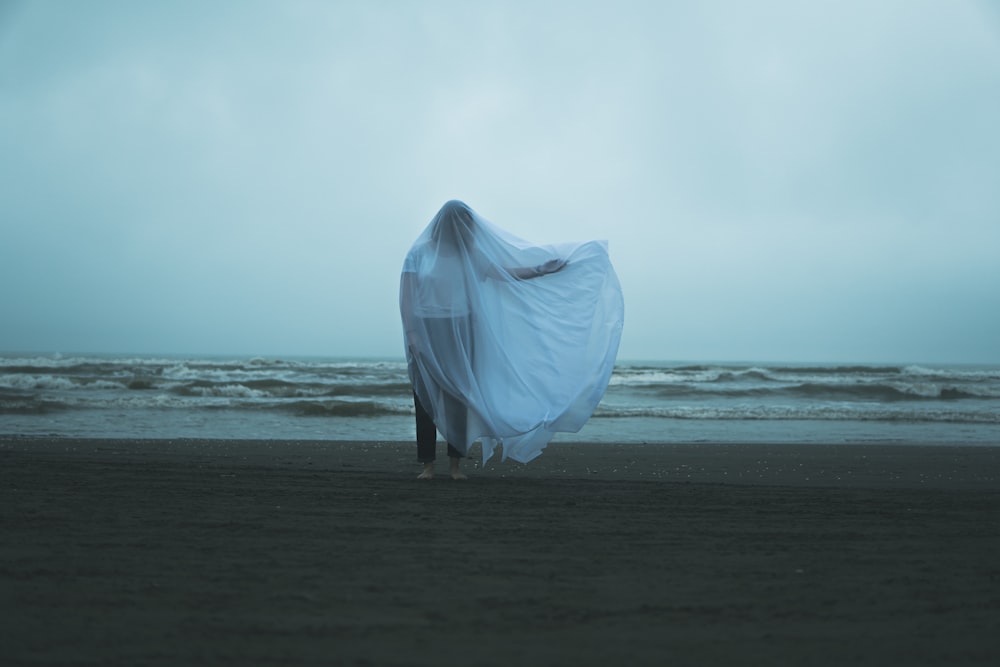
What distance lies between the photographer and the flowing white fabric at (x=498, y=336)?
18.7ft

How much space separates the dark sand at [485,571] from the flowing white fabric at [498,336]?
479 millimetres

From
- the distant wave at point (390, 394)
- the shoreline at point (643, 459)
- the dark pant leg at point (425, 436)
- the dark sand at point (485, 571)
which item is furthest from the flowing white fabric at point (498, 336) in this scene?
the distant wave at point (390, 394)

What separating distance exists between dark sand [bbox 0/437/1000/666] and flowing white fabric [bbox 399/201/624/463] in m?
0.48

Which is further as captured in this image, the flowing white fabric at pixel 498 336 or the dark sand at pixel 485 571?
the flowing white fabric at pixel 498 336

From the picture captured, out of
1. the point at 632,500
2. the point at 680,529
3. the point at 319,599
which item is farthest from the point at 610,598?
the point at 632,500

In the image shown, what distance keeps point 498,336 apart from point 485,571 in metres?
3.18

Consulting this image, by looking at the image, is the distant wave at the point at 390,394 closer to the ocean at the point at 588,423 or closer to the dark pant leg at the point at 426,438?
the ocean at the point at 588,423

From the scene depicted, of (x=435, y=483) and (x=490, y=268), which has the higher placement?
(x=490, y=268)

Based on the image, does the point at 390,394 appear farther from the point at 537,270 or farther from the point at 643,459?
the point at 537,270

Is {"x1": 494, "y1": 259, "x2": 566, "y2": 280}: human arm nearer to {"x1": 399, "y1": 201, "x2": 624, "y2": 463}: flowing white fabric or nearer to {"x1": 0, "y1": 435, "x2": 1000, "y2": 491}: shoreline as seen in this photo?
{"x1": 399, "y1": 201, "x2": 624, "y2": 463}: flowing white fabric

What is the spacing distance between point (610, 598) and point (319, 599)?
92cm

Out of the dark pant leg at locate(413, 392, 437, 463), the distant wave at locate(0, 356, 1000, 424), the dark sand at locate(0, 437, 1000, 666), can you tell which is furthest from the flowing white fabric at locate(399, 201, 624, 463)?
the distant wave at locate(0, 356, 1000, 424)

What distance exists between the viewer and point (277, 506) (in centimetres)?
424

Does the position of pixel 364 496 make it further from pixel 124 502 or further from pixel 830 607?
pixel 830 607
